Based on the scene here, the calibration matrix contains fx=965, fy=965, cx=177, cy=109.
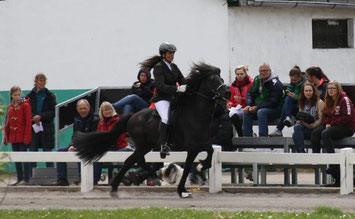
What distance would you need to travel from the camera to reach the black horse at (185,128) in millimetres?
15617

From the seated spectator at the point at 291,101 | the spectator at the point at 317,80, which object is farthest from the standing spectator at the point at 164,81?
the spectator at the point at 317,80

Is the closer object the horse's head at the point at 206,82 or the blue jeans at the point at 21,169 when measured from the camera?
the horse's head at the point at 206,82

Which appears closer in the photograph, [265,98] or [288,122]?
[288,122]

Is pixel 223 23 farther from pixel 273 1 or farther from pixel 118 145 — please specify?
pixel 118 145

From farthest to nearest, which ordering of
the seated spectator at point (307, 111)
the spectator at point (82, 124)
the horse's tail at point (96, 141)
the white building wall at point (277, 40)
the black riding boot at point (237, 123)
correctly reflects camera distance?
1. the white building wall at point (277, 40)
2. the black riding boot at point (237, 123)
3. the spectator at point (82, 124)
4. the seated spectator at point (307, 111)
5. the horse's tail at point (96, 141)

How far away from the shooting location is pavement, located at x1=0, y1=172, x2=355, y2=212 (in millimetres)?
13938

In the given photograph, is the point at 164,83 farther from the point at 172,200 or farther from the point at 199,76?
the point at 172,200

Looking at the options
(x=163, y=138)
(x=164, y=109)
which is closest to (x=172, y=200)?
(x=163, y=138)

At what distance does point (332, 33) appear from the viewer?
24938mm

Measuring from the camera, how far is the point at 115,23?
24.3m

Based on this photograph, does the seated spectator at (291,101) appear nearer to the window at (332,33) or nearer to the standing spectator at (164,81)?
the standing spectator at (164,81)

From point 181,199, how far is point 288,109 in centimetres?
346

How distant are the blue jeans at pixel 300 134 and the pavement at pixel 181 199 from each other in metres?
0.86

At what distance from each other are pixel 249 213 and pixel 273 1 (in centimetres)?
1197
